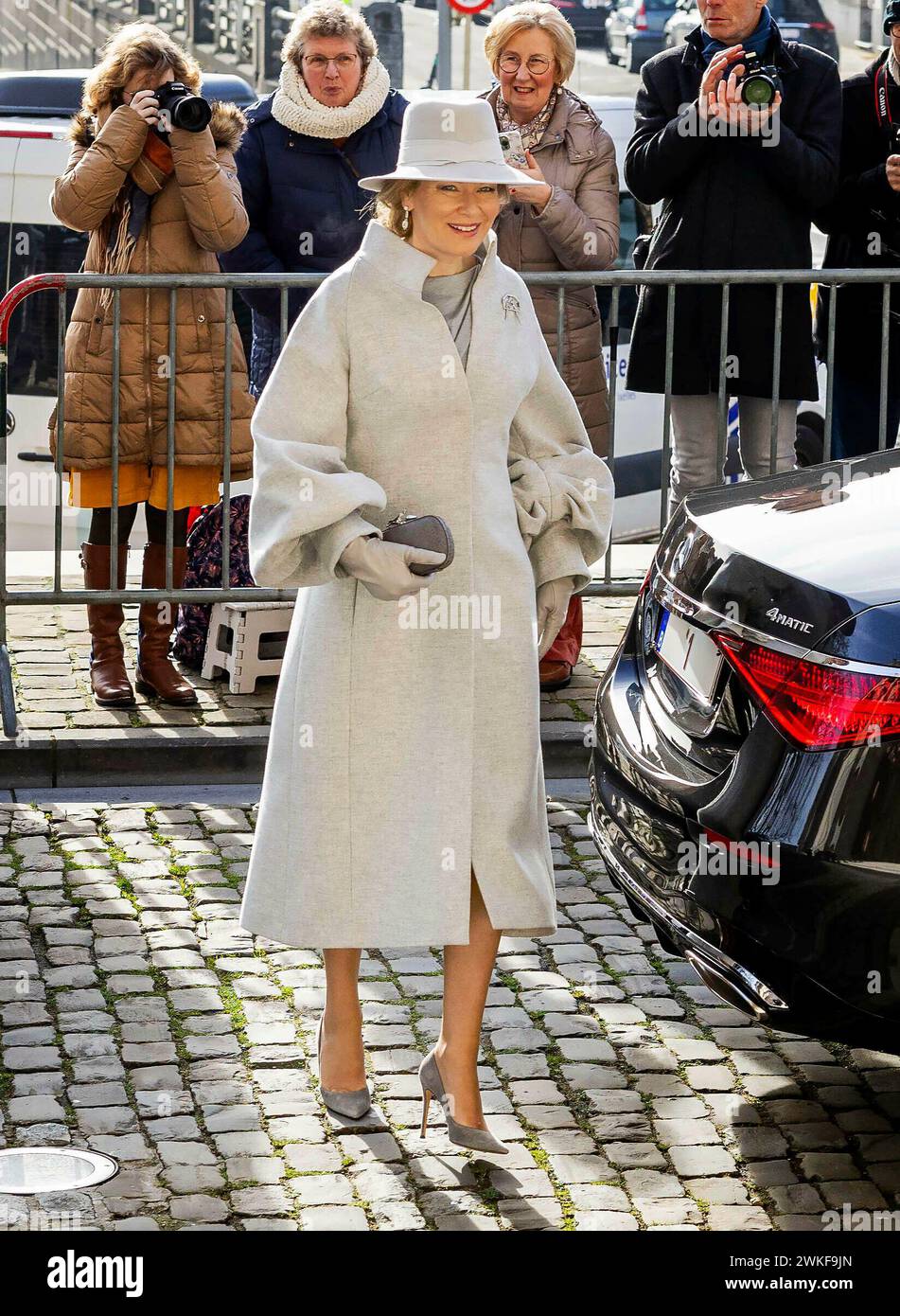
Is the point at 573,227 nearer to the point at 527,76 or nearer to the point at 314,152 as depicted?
the point at 527,76

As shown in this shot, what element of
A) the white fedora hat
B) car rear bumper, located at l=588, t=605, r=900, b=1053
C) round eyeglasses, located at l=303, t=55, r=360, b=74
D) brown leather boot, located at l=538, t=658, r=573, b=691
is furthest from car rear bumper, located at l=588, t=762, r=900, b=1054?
round eyeglasses, located at l=303, t=55, r=360, b=74

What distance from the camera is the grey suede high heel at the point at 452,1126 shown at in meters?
4.11

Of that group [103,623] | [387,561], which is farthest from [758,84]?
[387,561]

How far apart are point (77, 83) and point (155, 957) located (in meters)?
6.98

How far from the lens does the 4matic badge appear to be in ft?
12.4

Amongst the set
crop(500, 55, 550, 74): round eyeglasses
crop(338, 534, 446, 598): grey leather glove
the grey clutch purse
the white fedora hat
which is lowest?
crop(338, 534, 446, 598): grey leather glove

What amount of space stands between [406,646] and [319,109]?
11.9ft

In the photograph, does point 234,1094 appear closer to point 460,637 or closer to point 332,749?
point 332,749

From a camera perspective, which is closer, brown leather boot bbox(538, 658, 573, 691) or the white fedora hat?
the white fedora hat

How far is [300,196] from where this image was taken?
7.18m

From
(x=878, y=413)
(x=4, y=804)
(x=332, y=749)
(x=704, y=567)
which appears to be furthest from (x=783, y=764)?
(x=878, y=413)

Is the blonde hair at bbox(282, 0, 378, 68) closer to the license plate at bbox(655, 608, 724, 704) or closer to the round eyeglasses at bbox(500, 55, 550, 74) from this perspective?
the round eyeglasses at bbox(500, 55, 550, 74)

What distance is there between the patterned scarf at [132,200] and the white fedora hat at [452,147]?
2947mm

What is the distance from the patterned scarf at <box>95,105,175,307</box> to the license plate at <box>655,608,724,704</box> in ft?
10.2
